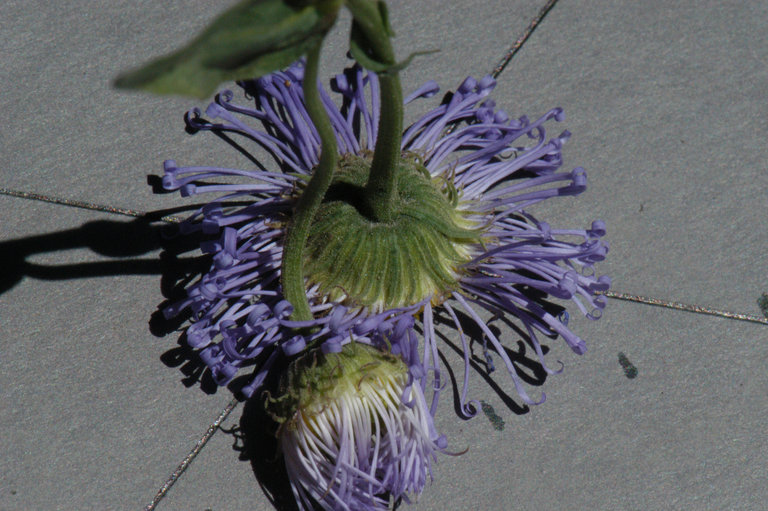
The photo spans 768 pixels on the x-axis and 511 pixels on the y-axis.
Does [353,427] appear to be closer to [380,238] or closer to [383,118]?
[380,238]

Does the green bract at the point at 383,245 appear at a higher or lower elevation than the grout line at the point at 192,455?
higher

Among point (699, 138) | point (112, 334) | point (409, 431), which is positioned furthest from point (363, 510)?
point (699, 138)

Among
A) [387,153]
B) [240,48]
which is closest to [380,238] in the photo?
[387,153]

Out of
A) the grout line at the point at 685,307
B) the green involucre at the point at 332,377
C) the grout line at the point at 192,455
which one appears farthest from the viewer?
the grout line at the point at 685,307

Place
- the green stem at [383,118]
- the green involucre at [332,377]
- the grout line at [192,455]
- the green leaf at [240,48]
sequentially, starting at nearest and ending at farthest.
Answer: the green leaf at [240,48], the green stem at [383,118], the green involucre at [332,377], the grout line at [192,455]

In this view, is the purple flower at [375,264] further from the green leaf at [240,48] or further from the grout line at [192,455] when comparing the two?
the green leaf at [240,48]

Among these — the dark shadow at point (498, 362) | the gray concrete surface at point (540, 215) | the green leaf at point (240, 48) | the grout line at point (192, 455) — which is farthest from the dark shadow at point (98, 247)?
the green leaf at point (240, 48)

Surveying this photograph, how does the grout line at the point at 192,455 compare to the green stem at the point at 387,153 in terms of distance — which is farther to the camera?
the grout line at the point at 192,455
